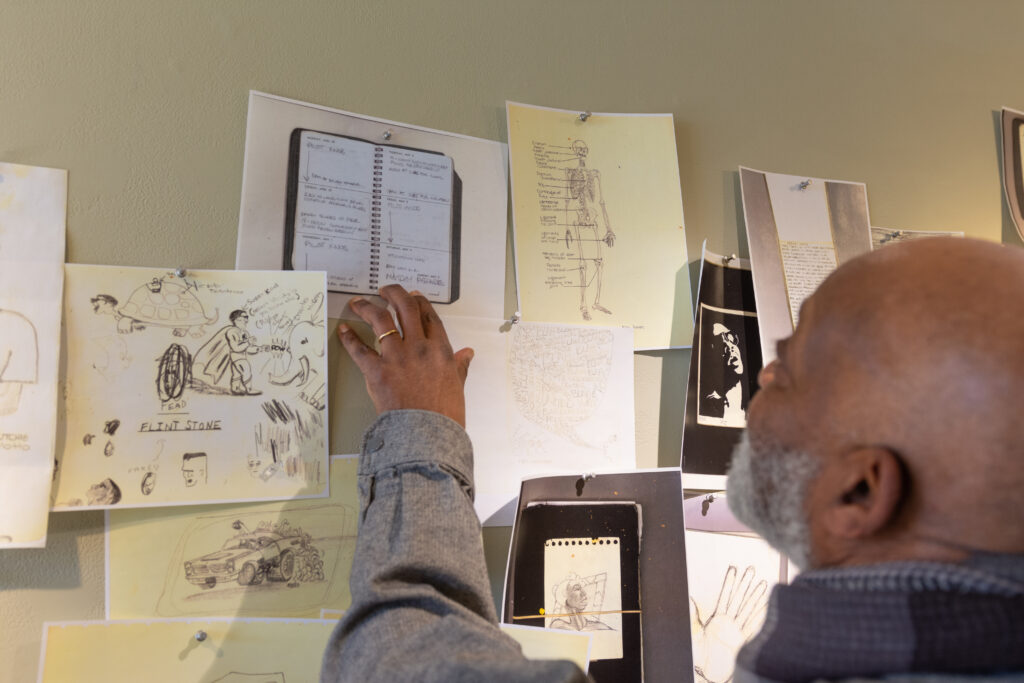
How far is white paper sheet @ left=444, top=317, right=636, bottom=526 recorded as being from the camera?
2.98 feet

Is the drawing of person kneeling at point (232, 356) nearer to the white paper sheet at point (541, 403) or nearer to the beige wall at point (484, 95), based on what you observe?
the beige wall at point (484, 95)

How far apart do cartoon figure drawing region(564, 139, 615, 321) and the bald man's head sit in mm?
418

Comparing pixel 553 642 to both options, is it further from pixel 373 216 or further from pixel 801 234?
pixel 801 234

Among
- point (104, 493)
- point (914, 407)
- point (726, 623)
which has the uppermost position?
point (914, 407)

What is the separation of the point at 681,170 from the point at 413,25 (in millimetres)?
455

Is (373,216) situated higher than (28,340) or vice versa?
(373,216)

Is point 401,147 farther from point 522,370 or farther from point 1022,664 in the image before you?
point 1022,664

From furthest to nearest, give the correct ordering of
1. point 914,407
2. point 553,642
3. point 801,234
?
point 801,234 → point 553,642 → point 914,407

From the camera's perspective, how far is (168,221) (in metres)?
0.79

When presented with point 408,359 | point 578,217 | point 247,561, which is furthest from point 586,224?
point 247,561

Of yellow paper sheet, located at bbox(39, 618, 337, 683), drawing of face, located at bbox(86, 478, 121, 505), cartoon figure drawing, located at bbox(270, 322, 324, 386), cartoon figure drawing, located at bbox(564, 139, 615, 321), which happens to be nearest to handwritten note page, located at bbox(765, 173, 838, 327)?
cartoon figure drawing, located at bbox(564, 139, 615, 321)

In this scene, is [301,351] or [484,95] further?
[484,95]

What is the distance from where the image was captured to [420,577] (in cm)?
67

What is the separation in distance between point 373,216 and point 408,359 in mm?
207
